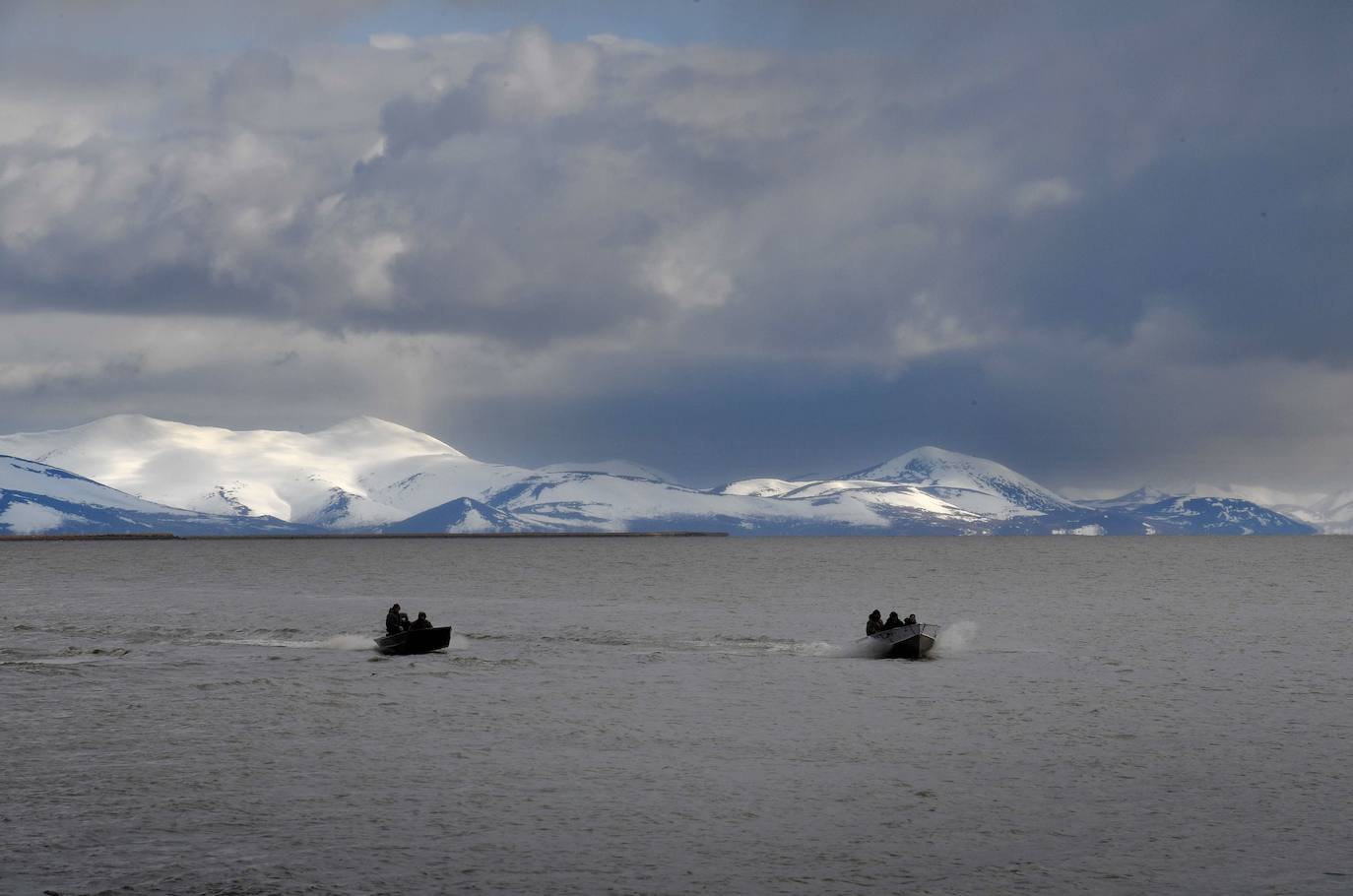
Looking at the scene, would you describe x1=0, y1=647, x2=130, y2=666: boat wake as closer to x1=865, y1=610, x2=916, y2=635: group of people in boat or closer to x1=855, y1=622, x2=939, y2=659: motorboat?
x1=855, y1=622, x2=939, y2=659: motorboat

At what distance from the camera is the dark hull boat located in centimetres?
7519

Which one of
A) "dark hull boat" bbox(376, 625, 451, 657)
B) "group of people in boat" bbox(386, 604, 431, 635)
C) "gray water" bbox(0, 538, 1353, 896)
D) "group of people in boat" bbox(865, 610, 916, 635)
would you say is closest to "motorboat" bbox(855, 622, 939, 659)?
"group of people in boat" bbox(865, 610, 916, 635)

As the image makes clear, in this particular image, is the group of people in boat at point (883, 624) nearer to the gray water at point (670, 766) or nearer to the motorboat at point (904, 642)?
the motorboat at point (904, 642)

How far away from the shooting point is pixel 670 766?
1588 inches

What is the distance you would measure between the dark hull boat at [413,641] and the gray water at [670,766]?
127cm

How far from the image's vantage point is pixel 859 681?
207 ft

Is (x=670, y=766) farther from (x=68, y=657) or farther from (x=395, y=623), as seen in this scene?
(x=68, y=657)

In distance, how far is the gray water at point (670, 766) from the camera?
93.8 feet

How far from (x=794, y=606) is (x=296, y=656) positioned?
61.5 metres

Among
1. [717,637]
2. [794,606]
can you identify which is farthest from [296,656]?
[794,606]

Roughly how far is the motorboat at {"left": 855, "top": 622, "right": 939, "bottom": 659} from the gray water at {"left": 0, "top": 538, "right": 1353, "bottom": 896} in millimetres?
1705

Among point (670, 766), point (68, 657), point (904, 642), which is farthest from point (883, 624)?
point (68, 657)

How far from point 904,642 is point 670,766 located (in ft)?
119

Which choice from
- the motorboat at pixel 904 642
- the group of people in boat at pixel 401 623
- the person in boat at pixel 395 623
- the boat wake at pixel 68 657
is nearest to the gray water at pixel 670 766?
the boat wake at pixel 68 657
